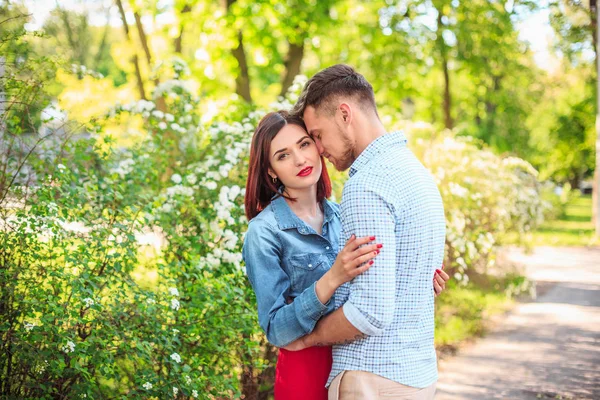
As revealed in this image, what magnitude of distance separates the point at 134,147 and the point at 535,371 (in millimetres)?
4553

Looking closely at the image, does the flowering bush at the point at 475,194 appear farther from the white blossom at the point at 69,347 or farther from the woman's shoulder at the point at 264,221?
the white blossom at the point at 69,347

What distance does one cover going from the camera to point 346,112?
2.65m

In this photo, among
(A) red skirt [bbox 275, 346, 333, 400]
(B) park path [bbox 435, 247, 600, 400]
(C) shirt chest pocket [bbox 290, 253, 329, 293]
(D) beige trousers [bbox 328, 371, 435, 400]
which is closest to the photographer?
(D) beige trousers [bbox 328, 371, 435, 400]

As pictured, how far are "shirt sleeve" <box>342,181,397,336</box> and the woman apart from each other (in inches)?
1.5

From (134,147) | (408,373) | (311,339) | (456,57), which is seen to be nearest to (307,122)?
(311,339)

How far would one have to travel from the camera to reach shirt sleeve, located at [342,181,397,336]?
89.7 inches

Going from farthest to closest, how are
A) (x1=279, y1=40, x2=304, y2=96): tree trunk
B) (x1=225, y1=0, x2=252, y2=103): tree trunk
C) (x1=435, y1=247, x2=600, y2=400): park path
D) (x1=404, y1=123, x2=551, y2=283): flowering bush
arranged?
(x1=279, y1=40, x2=304, y2=96): tree trunk → (x1=225, y1=0, x2=252, y2=103): tree trunk → (x1=404, y1=123, x2=551, y2=283): flowering bush → (x1=435, y1=247, x2=600, y2=400): park path

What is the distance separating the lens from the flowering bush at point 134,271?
344 centimetres

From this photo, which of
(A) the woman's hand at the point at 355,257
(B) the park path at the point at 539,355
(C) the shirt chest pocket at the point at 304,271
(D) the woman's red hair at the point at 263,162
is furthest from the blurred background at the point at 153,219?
(A) the woman's hand at the point at 355,257

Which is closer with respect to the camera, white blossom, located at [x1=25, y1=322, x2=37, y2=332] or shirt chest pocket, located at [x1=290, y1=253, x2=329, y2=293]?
shirt chest pocket, located at [x1=290, y1=253, x2=329, y2=293]

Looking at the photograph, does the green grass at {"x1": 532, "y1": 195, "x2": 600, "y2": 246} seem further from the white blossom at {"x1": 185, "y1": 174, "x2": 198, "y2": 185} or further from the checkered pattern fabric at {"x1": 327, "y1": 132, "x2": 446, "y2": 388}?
the checkered pattern fabric at {"x1": 327, "y1": 132, "x2": 446, "y2": 388}

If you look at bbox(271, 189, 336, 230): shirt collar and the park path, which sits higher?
bbox(271, 189, 336, 230): shirt collar

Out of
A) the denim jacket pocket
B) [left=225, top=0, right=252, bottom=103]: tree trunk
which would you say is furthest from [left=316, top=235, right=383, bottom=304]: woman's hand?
[left=225, top=0, right=252, bottom=103]: tree trunk

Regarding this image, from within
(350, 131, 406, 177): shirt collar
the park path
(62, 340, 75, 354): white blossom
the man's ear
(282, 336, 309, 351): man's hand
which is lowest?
the park path
